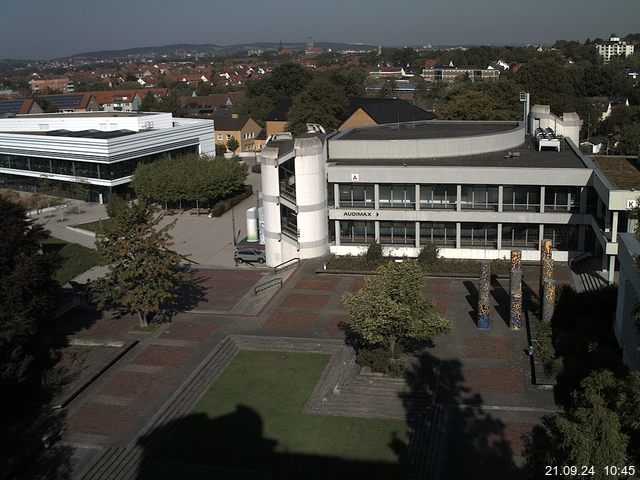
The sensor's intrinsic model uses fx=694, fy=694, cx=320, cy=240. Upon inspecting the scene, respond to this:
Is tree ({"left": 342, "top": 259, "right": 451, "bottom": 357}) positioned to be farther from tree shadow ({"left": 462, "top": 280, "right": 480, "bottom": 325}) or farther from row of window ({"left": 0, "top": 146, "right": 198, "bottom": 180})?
row of window ({"left": 0, "top": 146, "right": 198, "bottom": 180})

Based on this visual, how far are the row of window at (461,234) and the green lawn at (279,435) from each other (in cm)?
1607

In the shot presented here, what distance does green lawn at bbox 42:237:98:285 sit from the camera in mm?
40519

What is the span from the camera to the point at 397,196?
130 feet

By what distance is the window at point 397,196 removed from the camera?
129 ft

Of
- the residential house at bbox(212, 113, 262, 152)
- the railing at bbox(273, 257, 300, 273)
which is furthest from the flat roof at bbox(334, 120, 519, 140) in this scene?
the residential house at bbox(212, 113, 262, 152)

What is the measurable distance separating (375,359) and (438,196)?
16245mm

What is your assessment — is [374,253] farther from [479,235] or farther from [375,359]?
[375,359]

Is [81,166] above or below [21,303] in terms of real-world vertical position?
below

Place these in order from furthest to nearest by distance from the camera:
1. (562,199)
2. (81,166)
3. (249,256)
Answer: (81,166) < (249,256) < (562,199)

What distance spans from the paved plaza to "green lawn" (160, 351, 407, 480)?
91 centimetres

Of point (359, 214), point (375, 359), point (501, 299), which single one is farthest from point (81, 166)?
point (375, 359)

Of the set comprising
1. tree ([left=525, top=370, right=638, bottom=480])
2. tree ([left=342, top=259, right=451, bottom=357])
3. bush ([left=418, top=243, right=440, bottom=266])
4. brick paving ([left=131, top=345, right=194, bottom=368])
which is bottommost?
brick paving ([left=131, top=345, right=194, bottom=368])

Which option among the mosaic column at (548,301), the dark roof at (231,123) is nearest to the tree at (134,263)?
the mosaic column at (548,301)

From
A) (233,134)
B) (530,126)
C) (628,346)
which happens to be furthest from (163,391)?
(233,134)
